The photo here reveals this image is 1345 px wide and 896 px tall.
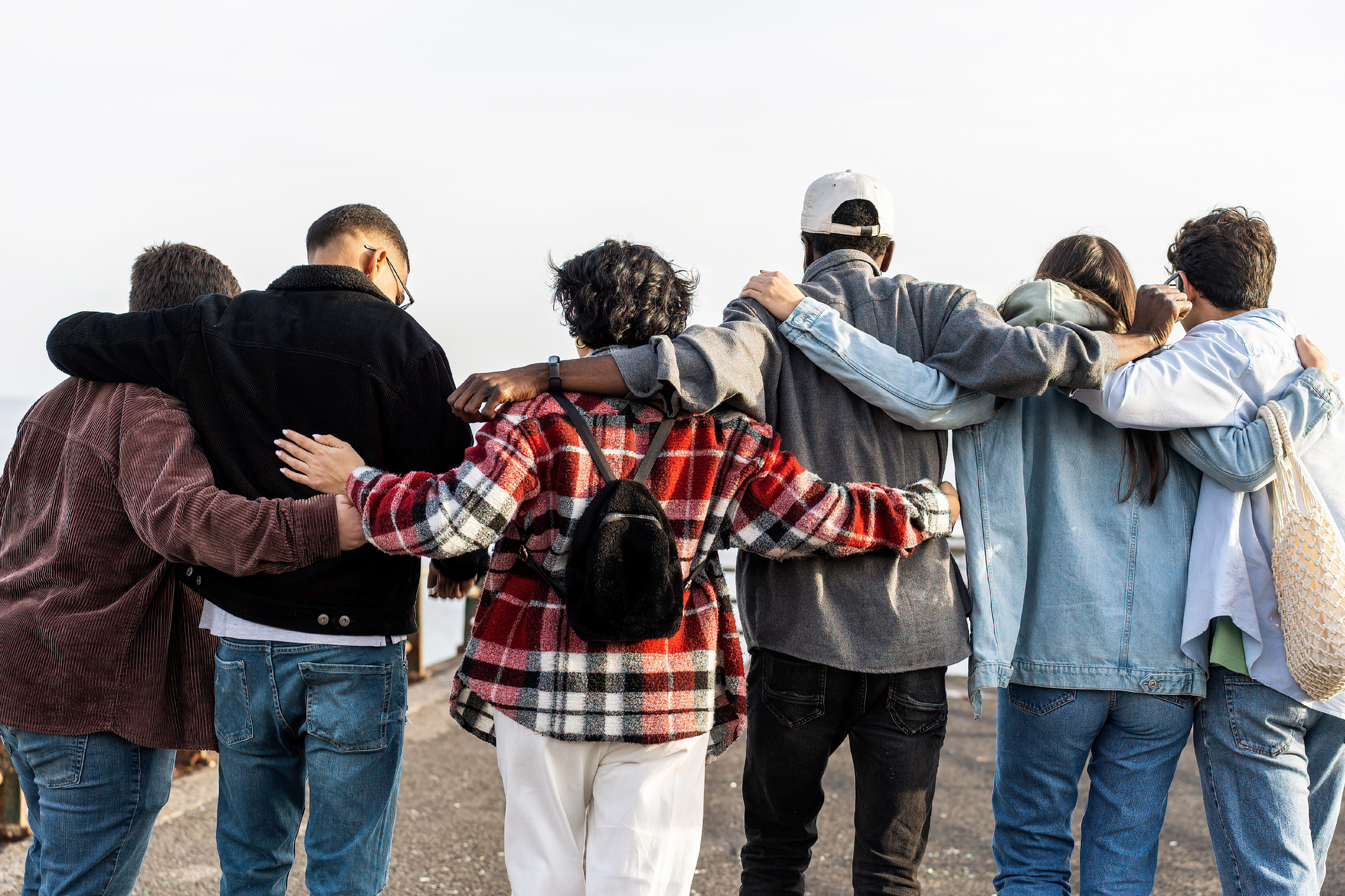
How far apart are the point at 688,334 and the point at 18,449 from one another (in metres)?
1.72

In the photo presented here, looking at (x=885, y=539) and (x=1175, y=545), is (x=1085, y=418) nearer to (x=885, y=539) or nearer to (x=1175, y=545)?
(x=1175, y=545)

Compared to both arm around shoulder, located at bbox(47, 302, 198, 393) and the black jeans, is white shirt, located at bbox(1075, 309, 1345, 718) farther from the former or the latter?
arm around shoulder, located at bbox(47, 302, 198, 393)

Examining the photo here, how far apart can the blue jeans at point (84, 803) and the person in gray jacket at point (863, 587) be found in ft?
4.94

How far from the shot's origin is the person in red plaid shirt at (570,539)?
2.19 metres

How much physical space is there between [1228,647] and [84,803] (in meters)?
2.77

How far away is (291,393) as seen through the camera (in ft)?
7.96

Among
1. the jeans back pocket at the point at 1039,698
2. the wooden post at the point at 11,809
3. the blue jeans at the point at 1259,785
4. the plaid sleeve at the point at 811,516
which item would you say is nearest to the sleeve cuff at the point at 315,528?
the plaid sleeve at the point at 811,516

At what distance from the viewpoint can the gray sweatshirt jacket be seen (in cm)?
230

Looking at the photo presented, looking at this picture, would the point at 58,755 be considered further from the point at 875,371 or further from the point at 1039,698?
the point at 1039,698

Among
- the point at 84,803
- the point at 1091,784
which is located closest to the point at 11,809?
the point at 84,803

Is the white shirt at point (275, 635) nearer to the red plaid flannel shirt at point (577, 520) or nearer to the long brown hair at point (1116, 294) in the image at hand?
the red plaid flannel shirt at point (577, 520)

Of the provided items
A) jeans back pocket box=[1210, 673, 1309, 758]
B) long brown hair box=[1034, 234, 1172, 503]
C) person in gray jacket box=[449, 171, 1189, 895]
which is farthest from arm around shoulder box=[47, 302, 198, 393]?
jeans back pocket box=[1210, 673, 1309, 758]

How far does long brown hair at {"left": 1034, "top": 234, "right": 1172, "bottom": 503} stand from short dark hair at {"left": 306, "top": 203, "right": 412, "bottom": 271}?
1712 millimetres

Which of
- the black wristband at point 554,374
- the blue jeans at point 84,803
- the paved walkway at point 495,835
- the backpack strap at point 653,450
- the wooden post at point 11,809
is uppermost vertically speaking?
the black wristband at point 554,374
